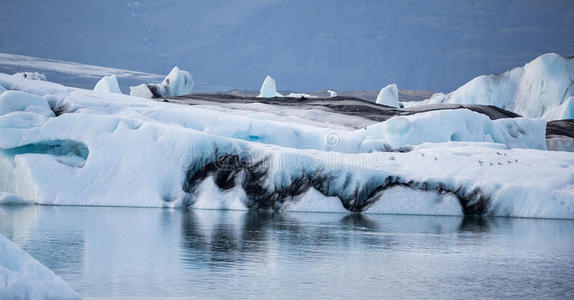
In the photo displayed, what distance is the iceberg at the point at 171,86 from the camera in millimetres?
50031

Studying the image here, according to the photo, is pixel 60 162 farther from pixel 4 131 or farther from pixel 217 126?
pixel 217 126

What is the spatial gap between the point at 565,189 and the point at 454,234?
6.09 m

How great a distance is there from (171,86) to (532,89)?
26651 millimetres

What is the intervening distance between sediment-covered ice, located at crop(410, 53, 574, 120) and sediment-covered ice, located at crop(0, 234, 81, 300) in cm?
4866

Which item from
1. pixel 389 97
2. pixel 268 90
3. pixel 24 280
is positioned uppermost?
pixel 268 90

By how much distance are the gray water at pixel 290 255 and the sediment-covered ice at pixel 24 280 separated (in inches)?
49.4

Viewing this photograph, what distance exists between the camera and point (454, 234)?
1474 cm

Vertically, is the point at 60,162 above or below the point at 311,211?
above

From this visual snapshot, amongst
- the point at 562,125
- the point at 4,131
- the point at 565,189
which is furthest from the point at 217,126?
the point at 562,125

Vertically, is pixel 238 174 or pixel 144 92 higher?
pixel 144 92

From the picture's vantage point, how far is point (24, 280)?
5.90 meters

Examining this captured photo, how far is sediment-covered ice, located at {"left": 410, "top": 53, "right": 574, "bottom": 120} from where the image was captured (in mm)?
54281

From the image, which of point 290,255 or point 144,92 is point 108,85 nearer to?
point 144,92

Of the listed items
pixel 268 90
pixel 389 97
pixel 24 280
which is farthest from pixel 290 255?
pixel 389 97
